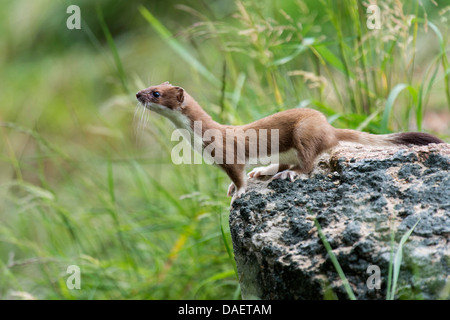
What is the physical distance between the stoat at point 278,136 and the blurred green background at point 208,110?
6.3 inches

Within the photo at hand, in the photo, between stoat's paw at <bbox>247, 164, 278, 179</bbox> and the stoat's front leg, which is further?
stoat's paw at <bbox>247, 164, 278, 179</bbox>

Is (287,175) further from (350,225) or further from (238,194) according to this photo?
(350,225)

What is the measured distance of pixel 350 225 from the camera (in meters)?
1.83

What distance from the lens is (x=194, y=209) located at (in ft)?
11.6

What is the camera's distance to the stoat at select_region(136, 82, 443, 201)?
2283 millimetres

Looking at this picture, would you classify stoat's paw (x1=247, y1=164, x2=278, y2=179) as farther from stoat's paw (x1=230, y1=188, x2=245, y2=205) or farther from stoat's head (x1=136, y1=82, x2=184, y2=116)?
stoat's head (x1=136, y1=82, x2=184, y2=116)

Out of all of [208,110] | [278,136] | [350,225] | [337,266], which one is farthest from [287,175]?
[208,110]

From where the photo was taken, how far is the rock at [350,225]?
1696mm

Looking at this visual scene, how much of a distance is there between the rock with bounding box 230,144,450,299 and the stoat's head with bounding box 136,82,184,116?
53cm

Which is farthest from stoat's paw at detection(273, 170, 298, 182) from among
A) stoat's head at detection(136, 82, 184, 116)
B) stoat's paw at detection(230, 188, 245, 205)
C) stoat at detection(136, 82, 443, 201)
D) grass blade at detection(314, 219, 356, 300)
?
stoat's head at detection(136, 82, 184, 116)

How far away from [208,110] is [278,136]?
4.15 ft

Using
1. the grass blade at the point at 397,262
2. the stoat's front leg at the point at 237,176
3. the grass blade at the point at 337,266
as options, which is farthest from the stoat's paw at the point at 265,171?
the grass blade at the point at 397,262

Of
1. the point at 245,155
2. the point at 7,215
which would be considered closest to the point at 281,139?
the point at 245,155
